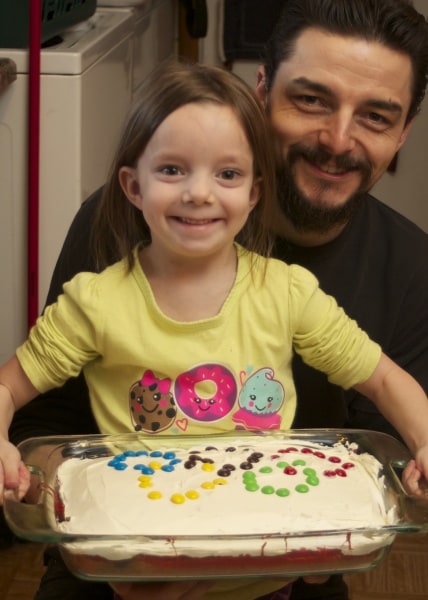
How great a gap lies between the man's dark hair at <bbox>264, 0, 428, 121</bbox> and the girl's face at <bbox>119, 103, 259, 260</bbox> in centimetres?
38

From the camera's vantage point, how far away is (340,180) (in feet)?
4.79

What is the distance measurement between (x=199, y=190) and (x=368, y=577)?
59.8 inches

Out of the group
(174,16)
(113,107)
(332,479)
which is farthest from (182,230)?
(174,16)

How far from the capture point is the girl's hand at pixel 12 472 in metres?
1.01

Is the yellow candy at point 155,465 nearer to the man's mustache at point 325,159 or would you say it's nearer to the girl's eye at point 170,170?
the girl's eye at point 170,170

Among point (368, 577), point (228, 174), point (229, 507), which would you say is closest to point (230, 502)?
point (229, 507)

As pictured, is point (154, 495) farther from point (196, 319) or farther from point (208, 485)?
point (196, 319)

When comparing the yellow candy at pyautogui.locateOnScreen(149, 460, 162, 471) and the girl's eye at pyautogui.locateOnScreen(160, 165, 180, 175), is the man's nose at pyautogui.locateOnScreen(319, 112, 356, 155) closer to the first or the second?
the girl's eye at pyautogui.locateOnScreen(160, 165, 180, 175)

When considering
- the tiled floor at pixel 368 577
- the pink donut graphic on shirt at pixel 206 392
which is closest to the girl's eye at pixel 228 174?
the pink donut graphic on shirt at pixel 206 392

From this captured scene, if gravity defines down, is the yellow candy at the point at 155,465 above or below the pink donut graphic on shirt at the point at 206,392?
below

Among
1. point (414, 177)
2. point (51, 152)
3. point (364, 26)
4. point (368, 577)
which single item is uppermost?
point (364, 26)

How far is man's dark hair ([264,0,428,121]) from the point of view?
142 centimetres

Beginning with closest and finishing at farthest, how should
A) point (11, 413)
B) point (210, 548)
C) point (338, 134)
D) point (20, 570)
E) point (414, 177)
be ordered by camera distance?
point (210, 548) → point (11, 413) → point (338, 134) → point (20, 570) → point (414, 177)

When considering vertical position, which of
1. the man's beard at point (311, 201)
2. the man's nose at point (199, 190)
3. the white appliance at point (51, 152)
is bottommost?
the white appliance at point (51, 152)
